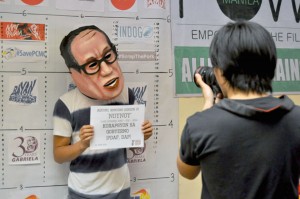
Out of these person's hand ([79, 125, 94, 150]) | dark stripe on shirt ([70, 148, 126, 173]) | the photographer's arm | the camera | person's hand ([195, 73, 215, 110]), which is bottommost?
dark stripe on shirt ([70, 148, 126, 173])

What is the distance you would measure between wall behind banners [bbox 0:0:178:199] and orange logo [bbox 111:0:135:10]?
0.01 meters

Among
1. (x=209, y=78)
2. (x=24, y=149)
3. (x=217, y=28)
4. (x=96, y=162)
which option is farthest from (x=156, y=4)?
(x=24, y=149)

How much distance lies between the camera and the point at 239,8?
190 cm

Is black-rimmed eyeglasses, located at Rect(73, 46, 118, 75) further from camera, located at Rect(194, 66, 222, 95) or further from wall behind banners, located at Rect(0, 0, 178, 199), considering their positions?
camera, located at Rect(194, 66, 222, 95)

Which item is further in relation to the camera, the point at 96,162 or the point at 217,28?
the point at 217,28

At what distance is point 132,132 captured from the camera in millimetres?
1467

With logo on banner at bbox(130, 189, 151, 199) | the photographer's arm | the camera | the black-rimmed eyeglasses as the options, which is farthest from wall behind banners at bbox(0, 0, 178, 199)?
the photographer's arm

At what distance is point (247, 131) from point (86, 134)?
26.9 inches

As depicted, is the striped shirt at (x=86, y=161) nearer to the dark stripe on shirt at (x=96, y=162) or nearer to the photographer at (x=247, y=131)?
the dark stripe on shirt at (x=96, y=162)

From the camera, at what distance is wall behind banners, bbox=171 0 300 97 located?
70.9 inches

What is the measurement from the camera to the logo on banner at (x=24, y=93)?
1569mm

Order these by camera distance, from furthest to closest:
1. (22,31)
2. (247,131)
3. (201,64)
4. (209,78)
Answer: (201,64)
(22,31)
(209,78)
(247,131)

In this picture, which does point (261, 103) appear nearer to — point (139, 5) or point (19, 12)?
point (139, 5)

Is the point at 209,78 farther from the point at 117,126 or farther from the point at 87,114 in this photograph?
the point at 87,114
